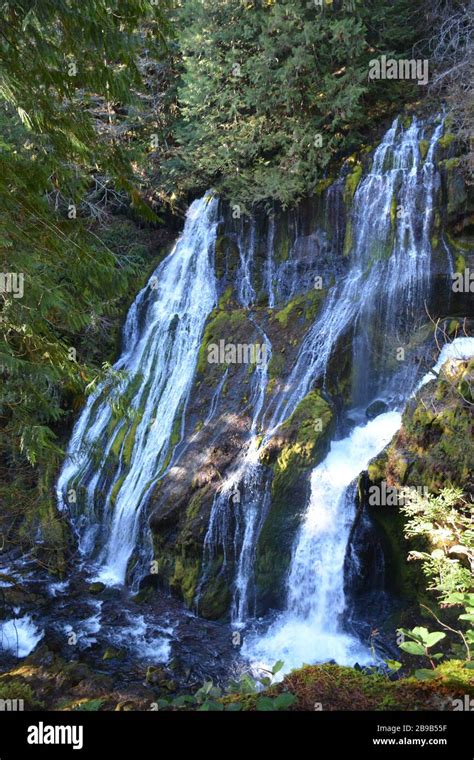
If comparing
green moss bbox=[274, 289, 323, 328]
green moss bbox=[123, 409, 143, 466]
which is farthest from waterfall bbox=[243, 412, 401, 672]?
green moss bbox=[123, 409, 143, 466]

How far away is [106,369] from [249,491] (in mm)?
3615

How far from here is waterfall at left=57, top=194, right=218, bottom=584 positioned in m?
11.0

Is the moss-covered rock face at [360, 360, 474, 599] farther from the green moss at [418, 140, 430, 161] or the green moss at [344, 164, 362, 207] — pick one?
the green moss at [344, 164, 362, 207]

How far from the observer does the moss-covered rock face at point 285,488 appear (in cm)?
870

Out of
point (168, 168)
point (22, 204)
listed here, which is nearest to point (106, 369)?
point (22, 204)

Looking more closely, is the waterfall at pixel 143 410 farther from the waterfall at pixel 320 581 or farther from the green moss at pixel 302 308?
the waterfall at pixel 320 581

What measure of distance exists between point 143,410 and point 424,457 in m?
7.12

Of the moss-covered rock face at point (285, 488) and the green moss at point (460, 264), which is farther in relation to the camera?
the green moss at point (460, 264)

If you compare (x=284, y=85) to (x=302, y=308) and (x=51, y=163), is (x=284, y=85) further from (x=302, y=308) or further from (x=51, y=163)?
(x=51, y=163)

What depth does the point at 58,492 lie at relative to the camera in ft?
41.9

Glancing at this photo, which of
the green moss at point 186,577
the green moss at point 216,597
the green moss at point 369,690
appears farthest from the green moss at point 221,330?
the green moss at point 369,690

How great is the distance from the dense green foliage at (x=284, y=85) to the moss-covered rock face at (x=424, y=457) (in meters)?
7.07

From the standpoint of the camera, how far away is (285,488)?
8.95 metres

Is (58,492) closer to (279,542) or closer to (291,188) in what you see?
(279,542)
